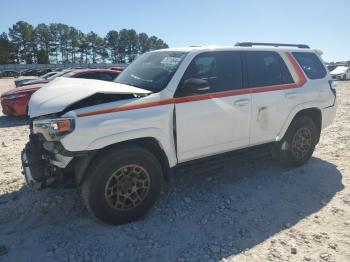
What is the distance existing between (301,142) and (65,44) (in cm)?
9803

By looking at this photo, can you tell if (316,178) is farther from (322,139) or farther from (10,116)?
(10,116)

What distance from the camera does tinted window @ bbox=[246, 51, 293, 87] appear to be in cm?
457

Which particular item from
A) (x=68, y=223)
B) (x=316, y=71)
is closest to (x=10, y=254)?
(x=68, y=223)

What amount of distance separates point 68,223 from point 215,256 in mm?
1692

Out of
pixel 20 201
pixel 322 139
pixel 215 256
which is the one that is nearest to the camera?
pixel 215 256

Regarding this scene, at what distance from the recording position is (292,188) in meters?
4.67

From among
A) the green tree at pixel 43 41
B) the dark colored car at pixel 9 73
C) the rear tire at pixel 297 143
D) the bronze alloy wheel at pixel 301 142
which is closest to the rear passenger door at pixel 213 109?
the rear tire at pixel 297 143

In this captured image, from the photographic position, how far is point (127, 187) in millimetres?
3590

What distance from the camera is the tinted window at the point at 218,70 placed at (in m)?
4.05

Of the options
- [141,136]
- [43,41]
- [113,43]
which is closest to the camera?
[141,136]

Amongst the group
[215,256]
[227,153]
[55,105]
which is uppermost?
[55,105]

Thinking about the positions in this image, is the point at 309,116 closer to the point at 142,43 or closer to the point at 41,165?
the point at 41,165

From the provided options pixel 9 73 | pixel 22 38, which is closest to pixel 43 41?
pixel 22 38

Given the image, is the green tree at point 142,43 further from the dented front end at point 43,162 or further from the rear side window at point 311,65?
the dented front end at point 43,162
